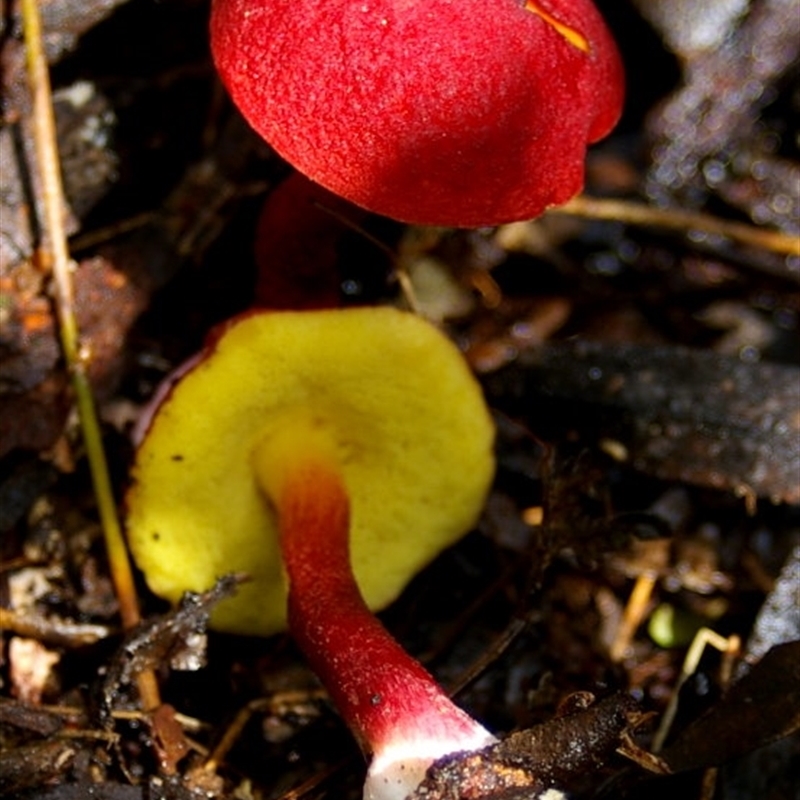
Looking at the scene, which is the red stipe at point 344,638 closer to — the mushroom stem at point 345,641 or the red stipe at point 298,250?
the mushroom stem at point 345,641

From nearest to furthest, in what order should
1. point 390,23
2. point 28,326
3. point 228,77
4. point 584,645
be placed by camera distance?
1. point 390,23
2. point 228,77
3. point 28,326
4. point 584,645

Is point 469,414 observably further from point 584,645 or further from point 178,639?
point 178,639

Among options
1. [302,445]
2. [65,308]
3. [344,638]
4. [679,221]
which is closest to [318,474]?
[302,445]

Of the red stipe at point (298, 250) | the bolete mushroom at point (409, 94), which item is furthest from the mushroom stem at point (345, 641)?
the bolete mushroom at point (409, 94)

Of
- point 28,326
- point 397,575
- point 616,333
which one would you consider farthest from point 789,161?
point 28,326

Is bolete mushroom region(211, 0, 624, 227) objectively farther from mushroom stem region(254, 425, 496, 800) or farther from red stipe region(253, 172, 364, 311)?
mushroom stem region(254, 425, 496, 800)

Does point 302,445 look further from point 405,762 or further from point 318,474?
point 405,762
